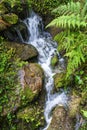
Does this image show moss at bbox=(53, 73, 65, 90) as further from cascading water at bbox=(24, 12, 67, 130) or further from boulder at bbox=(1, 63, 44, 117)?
boulder at bbox=(1, 63, 44, 117)

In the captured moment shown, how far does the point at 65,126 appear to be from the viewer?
4.78 meters

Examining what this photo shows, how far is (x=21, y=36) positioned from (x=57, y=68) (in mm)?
1527

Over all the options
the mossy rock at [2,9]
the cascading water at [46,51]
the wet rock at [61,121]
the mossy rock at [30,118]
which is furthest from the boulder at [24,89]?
the mossy rock at [2,9]

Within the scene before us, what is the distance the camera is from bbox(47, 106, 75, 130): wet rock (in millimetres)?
4781

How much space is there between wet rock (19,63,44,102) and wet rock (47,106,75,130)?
0.60 meters

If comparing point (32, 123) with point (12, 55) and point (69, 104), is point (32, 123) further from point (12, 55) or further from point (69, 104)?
point (12, 55)

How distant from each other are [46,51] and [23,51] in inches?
30.5

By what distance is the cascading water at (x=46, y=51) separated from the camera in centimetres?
536

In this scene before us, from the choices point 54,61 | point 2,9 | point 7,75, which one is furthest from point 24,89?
point 2,9

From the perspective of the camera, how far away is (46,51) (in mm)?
6613

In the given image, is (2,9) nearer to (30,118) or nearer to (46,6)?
(46,6)

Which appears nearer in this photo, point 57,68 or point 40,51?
point 57,68

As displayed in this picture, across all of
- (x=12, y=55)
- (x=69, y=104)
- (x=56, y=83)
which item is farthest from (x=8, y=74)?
(x=69, y=104)

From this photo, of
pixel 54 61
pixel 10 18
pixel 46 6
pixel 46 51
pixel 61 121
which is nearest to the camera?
pixel 61 121
